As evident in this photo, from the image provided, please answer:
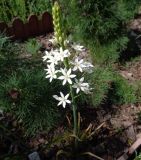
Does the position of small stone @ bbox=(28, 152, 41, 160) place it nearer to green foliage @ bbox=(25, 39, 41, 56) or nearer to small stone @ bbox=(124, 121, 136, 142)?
small stone @ bbox=(124, 121, 136, 142)

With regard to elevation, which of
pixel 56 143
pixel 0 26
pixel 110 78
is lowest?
pixel 56 143

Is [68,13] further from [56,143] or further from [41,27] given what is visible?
[56,143]

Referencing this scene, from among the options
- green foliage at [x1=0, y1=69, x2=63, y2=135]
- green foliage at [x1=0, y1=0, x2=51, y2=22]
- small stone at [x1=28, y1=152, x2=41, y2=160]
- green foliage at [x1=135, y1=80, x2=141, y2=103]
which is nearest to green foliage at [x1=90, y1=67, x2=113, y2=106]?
green foliage at [x1=135, y1=80, x2=141, y2=103]

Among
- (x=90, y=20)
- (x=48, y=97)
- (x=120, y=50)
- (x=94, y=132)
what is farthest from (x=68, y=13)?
(x=94, y=132)

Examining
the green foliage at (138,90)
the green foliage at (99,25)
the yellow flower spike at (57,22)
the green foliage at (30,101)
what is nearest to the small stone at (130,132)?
the green foliage at (138,90)

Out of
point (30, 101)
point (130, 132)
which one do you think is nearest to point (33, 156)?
point (30, 101)

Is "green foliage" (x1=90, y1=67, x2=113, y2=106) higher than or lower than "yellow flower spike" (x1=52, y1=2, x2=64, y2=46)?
lower
